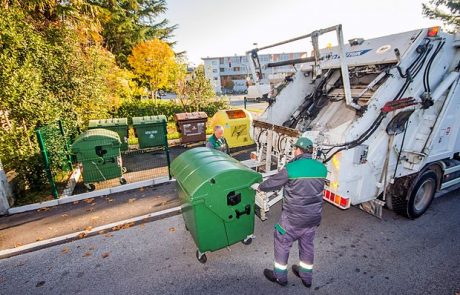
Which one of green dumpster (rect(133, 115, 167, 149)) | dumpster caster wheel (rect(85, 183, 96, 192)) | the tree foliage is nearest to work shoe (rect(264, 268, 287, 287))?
dumpster caster wheel (rect(85, 183, 96, 192))

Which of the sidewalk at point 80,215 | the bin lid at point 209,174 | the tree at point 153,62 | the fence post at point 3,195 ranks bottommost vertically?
the sidewalk at point 80,215

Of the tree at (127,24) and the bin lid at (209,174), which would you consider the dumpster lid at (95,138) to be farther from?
the tree at (127,24)

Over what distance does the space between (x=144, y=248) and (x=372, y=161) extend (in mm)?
3674

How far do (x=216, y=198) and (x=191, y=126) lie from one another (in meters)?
6.88

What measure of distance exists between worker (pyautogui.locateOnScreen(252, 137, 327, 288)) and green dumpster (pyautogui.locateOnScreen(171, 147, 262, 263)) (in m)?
0.37

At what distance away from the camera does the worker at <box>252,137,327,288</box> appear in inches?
100

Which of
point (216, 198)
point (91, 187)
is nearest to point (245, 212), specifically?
point (216, 198)

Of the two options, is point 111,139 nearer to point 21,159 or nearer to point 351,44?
point 21,159

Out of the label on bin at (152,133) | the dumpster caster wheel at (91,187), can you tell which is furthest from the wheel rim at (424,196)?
the label on bin at (152,133)

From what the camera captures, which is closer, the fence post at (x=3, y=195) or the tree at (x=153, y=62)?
the fence post at (x=3, y=195)

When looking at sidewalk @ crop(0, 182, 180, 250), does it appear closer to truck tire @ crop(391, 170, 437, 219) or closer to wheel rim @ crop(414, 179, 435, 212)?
truck tire @ crop(391, 170, 437, 219)

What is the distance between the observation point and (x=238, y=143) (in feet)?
28.0

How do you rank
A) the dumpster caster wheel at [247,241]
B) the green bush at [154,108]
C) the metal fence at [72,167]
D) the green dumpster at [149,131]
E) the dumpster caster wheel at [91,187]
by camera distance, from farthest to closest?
the green bush at [154,108] → the green dumpster at [149,131] → the dumpster caster wheel at [91,187] → the metal fence at [72,167] → the dumpster caster wheel at [247,241]

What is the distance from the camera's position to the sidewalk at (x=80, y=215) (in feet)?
13.4
